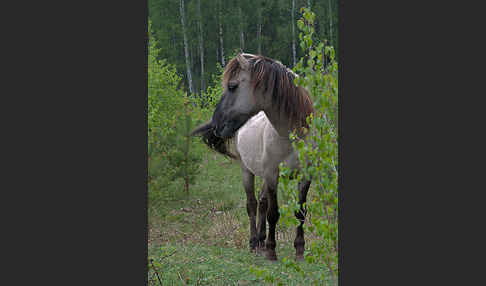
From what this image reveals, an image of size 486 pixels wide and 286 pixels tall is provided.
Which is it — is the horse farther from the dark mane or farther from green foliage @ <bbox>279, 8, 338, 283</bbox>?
green foliage @ <bbox>279, 8, 338, 283</bbox>

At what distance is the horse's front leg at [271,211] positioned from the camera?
415 cm

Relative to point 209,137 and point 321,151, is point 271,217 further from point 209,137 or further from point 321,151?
point 321,151

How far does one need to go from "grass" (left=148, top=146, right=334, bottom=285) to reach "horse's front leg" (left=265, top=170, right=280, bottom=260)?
0.41ft

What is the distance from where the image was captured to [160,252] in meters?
3.97

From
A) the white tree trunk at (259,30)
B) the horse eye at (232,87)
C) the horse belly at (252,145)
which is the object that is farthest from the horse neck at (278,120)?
the horse belly at (252,145)

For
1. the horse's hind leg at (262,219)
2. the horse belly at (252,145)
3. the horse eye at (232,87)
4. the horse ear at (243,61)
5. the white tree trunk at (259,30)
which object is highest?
the white tree trunk at (259,30)

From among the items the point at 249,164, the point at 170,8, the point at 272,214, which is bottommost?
the point at 272,214

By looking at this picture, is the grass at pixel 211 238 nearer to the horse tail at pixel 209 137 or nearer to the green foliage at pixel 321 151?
the green foliage at pixel 321 151

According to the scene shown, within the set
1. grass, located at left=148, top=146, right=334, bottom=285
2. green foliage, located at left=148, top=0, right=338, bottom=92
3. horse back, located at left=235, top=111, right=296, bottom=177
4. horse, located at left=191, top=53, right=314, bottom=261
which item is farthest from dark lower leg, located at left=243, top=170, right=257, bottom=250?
green foliage, located at left=148, top=0, right=338, bottom=92

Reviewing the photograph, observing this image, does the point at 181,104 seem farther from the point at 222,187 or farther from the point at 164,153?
the point at 222,187

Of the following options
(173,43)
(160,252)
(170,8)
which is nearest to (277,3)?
(170,8)

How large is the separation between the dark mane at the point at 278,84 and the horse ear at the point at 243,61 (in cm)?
4

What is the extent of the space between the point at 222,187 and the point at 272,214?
262cm

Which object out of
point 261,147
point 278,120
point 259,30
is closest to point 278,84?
point 278,120
